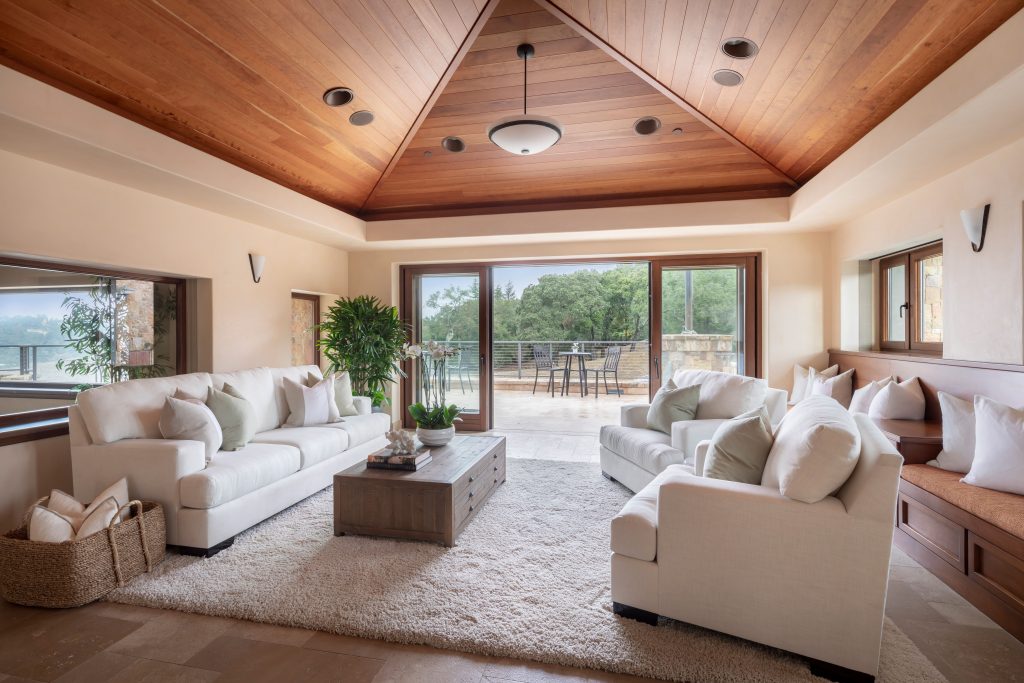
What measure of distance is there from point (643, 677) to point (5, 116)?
152 inches

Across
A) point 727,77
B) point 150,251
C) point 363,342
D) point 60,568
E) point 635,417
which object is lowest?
point 60,568

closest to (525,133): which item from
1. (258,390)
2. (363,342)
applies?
(258,390)

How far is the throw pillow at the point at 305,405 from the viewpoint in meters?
4.32

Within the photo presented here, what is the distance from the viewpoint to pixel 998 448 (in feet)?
8.14

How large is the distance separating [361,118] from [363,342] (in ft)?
7.53

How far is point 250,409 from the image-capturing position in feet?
11.9

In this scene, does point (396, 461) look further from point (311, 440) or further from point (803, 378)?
point (803, 378)

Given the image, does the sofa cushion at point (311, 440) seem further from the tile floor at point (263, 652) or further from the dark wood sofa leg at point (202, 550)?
the tile floor at point (263, 652)

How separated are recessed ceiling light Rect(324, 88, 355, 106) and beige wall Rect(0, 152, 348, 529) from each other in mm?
1518

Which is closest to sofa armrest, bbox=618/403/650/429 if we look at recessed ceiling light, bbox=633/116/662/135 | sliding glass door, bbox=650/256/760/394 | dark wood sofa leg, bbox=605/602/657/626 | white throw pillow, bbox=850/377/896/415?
sliding glass door, bbox=650/256/760/394

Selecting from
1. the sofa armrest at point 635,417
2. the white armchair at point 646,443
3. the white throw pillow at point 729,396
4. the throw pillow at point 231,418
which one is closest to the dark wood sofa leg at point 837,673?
the white armchair at point 646,443

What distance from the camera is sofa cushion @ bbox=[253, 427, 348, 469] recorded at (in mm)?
3732

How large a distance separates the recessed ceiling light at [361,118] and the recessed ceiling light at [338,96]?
0.21 meters

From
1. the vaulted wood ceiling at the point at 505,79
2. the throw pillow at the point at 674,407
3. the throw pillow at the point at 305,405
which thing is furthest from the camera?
the throw pillow at the point at 305,405
